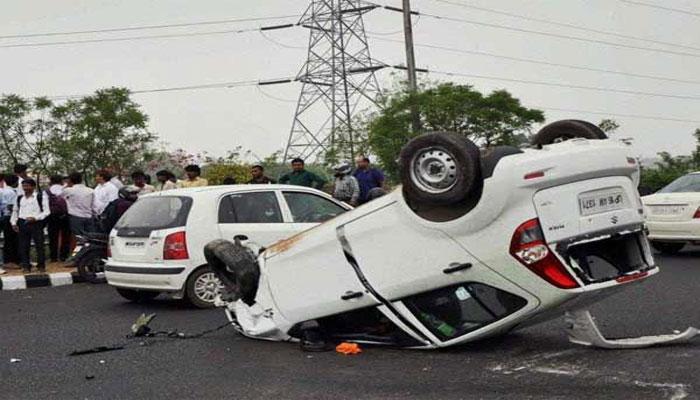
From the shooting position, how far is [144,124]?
23172mm

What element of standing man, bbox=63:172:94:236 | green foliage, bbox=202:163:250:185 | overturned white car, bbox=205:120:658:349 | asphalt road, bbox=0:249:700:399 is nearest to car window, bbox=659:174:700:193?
asphalt road, bbox=0:249:700:399

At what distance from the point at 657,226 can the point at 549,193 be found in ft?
28.3

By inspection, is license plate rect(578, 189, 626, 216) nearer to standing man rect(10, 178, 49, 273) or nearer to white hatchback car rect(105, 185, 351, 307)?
white hatchback car rect(105, 185, 351, 307)

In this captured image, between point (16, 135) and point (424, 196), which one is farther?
point (16, 135)

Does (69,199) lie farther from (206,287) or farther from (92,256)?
(206,287)

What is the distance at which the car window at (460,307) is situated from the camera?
20.9 ft

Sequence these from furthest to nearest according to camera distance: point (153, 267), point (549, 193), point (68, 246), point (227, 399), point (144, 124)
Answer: point (144, 124) < point (68, 246) < point (153, 267) < point (549, 193) < point (227, 399)

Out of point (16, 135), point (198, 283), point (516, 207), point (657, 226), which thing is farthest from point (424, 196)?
point (16, 135)

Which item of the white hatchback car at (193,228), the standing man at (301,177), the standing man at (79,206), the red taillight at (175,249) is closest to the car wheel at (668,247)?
the standing man at (301,177)

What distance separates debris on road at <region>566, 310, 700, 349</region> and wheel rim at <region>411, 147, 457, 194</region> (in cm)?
152

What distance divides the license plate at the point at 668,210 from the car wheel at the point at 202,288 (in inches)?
293

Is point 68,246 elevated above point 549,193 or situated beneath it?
situated beneath

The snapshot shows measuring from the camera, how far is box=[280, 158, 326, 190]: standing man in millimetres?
14680

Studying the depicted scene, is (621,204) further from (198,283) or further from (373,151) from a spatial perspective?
(373,151)
